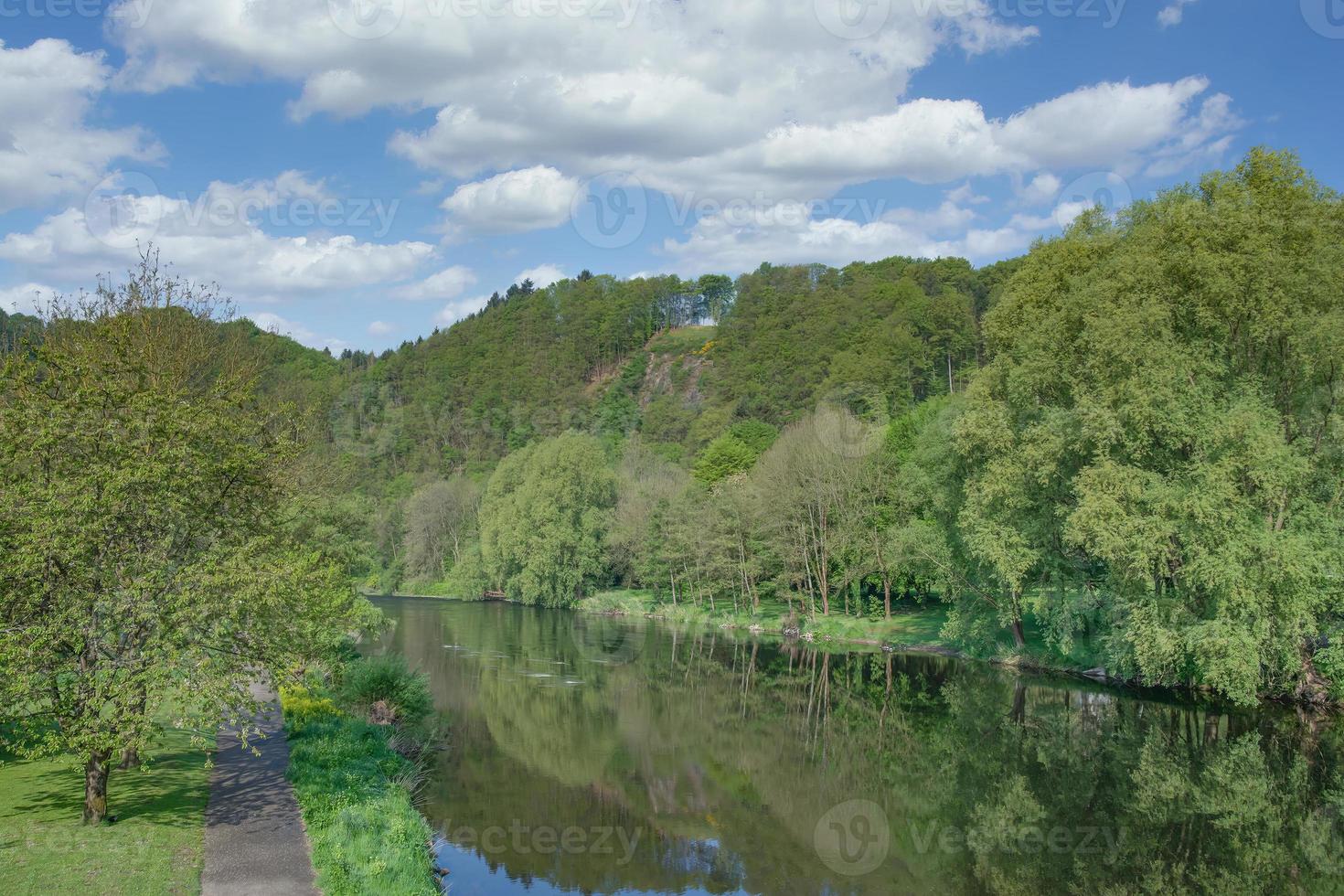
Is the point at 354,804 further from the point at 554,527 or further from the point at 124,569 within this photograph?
the point at 554,527

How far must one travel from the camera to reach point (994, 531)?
3525cm

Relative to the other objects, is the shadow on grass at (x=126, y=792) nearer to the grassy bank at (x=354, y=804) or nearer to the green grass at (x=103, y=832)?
the green grass at (x=103, y=832)

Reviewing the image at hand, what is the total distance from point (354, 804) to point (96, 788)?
3.82m

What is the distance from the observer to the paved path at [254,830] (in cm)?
1204

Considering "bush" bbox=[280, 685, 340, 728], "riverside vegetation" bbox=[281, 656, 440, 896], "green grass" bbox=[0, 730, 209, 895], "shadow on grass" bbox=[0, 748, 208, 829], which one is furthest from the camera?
"bush" bbox=[280, 685, 340, 728]

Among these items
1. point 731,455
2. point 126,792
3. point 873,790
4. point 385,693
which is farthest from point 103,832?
point 731,455

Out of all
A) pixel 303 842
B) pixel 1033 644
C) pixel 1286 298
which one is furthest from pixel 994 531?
pixel 303 842

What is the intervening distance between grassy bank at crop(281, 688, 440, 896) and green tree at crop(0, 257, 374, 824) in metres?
2.52

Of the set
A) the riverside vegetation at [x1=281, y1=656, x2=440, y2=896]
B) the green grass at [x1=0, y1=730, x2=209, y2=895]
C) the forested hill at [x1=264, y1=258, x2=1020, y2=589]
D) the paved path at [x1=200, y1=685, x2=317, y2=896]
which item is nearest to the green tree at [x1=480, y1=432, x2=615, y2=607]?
the forested hill at [x1=264, y1=258, x2=1020, y2=589]

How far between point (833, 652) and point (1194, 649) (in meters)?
20.3

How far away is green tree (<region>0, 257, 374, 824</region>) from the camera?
41.1 feet

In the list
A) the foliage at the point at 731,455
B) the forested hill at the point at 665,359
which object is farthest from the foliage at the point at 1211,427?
the forested hill at the point at 665,359

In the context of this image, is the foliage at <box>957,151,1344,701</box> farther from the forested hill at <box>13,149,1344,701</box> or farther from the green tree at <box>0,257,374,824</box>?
the green tree at <box>0,257,374,824</box>

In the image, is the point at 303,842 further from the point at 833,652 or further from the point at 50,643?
the point at 833,652
